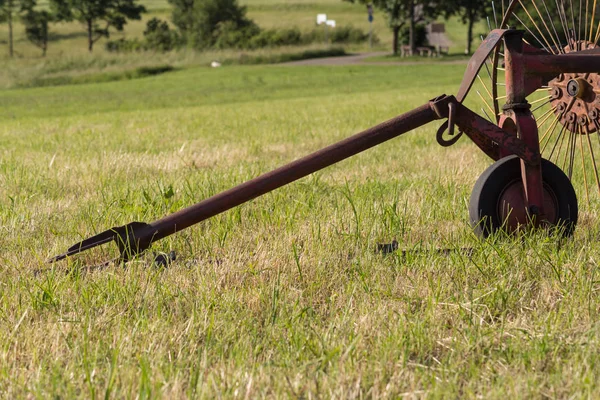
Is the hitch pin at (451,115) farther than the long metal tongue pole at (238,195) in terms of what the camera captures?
Yes

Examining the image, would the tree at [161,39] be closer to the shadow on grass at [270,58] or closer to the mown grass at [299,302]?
the shadow on grass at [270,58]

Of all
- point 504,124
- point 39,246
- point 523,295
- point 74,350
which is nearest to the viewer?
point 74,350

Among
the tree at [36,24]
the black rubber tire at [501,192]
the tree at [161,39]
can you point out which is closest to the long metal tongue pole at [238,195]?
the black rubber tire at [501,192]

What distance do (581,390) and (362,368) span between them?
23.0 inches

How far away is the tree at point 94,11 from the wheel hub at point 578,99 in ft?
252

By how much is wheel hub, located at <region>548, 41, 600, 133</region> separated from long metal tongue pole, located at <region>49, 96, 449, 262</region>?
1.08 meters

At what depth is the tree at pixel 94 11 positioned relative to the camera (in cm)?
7669

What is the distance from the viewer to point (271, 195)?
448 cm

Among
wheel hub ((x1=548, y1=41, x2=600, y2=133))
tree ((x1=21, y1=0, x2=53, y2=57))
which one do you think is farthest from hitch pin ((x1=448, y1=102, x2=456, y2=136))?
tree ((x1=21, y1=0, x2=53, y2=57))

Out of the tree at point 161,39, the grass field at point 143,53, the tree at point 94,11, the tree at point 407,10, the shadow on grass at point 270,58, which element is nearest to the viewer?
the grass field at point 143,53

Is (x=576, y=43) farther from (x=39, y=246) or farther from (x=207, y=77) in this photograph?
(x=207, y=77)

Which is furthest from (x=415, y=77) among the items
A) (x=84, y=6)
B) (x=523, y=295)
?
(x=84, y=6)

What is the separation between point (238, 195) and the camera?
287 cm

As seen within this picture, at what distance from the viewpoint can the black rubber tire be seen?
118 inches
